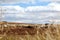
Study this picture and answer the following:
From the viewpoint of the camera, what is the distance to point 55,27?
7.04m

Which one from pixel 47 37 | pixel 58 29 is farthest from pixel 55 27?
pixel 47 37

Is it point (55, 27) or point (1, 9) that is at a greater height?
point (1, 9)

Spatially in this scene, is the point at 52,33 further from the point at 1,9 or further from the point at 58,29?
the point at 1,9

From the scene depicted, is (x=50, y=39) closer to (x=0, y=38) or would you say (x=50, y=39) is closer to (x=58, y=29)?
(x=58, y=29)

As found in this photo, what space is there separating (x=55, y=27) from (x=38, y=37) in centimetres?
59

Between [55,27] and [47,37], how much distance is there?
27.2 inches

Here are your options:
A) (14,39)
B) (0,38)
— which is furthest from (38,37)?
(0,38)

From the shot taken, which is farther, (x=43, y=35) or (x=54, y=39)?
(x=43, y=35)

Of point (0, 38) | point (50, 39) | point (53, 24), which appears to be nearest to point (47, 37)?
point (50, 39)

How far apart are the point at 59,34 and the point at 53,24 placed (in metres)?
0.37

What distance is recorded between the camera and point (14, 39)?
23.0ft

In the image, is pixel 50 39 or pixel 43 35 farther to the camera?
pixel 43 35

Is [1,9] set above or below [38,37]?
above

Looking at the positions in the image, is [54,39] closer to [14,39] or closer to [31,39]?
[31,39]
